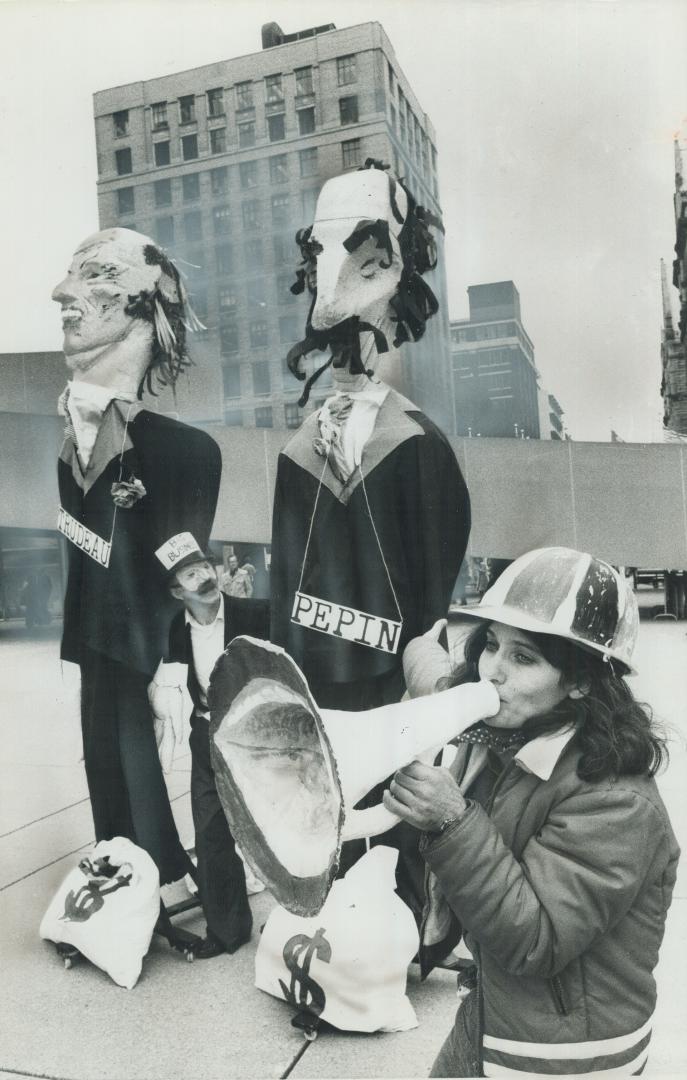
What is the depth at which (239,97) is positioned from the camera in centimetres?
304

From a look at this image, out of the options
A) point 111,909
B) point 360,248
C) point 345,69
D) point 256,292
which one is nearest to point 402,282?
point 360,248

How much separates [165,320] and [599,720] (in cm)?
196

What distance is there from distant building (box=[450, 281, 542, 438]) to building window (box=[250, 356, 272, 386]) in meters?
0.60

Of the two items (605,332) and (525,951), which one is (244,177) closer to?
(605,332)

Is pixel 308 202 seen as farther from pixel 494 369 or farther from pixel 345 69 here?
pixel 494 369

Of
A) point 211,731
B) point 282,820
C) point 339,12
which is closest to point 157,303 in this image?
point 339,12

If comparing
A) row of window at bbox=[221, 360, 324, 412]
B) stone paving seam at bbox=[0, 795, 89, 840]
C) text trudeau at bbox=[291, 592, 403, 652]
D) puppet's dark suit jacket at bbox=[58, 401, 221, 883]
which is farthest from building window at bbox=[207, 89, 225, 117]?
stone paving seam at bbox=[0, 795, 89, 840]

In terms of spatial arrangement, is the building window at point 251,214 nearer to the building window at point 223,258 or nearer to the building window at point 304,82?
the building window at point 223,258

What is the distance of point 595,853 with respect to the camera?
1.84 metres

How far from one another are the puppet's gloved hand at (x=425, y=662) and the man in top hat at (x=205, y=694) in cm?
52

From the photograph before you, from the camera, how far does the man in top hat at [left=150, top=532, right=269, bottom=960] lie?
3061 millimetres

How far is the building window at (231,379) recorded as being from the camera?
10.2ft

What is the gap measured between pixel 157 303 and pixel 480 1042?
2372 mm

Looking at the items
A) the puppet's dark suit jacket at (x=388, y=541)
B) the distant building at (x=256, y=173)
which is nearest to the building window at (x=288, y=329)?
the distant building at (x=256, y=173)
